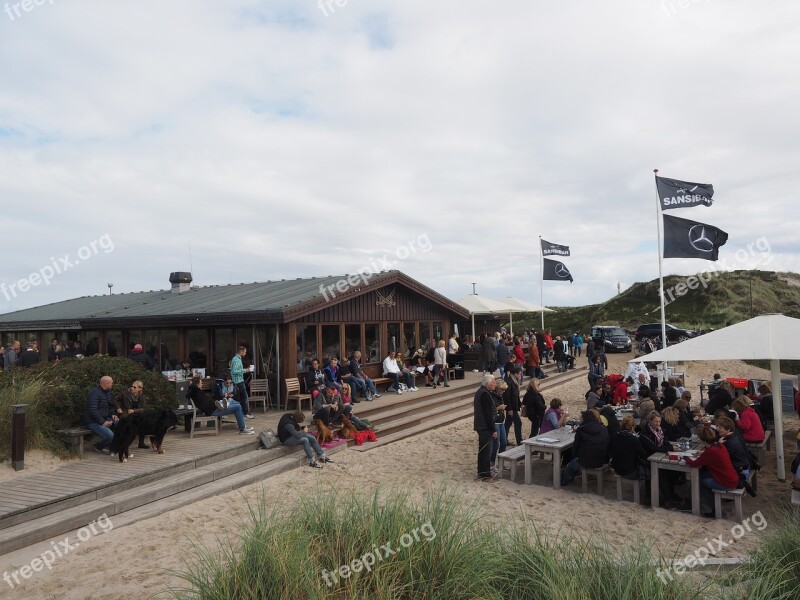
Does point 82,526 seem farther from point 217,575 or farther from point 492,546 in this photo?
point 492,546

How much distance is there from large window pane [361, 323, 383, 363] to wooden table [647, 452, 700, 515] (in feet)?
31.8

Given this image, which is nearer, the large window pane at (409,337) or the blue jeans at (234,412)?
the blue jeans at (234,412)

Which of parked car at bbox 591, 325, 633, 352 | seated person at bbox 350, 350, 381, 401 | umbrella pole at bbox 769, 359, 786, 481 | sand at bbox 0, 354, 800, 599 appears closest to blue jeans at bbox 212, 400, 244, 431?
sand at bbox 0, 354, 800, 599

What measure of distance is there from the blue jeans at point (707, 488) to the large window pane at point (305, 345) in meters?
9.40

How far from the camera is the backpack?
9.83 m

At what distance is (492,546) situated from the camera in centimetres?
419

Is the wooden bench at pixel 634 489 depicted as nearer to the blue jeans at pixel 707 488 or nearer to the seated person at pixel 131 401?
the blue jeans at pixel 707 488

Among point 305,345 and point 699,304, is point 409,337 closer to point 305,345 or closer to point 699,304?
point 305,345

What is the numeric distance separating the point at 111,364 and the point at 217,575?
746 cm

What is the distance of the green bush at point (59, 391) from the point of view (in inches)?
345

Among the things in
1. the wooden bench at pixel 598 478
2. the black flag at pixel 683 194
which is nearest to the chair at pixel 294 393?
the wooden bench at pixel 598 478

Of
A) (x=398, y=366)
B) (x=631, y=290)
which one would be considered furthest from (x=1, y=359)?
(x=631, y=290)

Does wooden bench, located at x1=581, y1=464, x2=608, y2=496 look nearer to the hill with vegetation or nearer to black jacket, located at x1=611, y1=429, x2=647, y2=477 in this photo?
black jacket, located at x1=611, y1=429, x2=647, y2=477

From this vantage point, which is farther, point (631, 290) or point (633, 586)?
point (631, 290)
